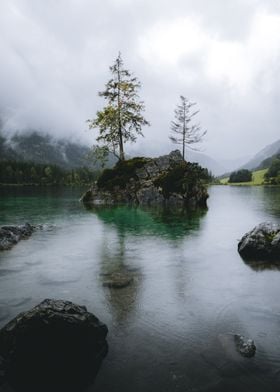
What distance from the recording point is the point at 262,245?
17.9 metres

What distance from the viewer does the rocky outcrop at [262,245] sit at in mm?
17672

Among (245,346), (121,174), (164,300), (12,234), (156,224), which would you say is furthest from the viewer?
(121,174)

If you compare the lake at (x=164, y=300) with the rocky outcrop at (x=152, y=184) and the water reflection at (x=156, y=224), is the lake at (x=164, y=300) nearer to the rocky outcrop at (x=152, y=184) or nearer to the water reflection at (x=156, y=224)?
the water reflection at (x=156, y=224)

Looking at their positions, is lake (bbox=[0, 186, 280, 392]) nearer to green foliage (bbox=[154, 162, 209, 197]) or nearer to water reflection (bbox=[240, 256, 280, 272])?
water reflection (bbox=[240, 256, 280, 272])

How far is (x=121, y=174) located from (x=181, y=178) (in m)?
11.4

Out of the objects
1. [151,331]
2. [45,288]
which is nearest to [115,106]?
[45,288]

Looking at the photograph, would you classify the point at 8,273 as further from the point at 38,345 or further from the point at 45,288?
the point at 38,345

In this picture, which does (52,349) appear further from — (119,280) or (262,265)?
(262,265)

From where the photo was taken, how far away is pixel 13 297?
11.9 meters

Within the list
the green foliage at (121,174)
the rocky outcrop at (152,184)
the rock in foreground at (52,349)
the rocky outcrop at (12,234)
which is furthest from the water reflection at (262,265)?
the green foliage at (121,174)

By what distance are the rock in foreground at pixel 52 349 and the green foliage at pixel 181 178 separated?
41.3 metres

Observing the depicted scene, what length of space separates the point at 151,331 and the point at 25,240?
15263 millimetres

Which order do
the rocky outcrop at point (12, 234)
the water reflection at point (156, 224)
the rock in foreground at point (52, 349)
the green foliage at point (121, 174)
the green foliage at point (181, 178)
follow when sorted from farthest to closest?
the green foliage at point (121, 174) → the green foliage at point (181, 178) → the water reflection at point (156, 224) → the rocky outcrop at point (12, 234) → the rock in foreground at point (52, 349)

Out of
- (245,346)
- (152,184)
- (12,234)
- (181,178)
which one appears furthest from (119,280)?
(152,184)
